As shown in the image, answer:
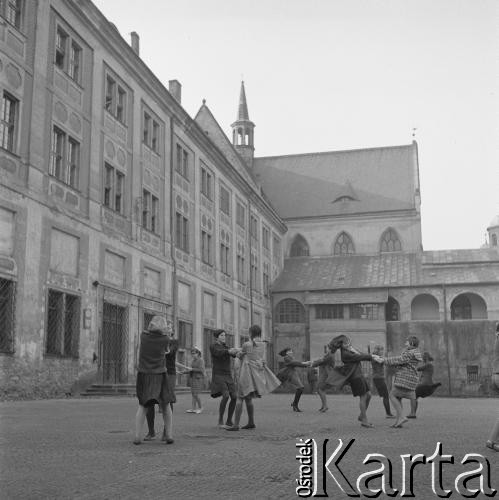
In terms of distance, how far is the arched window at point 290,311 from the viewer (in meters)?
54.5

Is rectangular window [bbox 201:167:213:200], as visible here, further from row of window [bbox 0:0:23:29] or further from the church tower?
the church tower

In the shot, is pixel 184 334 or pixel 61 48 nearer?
pixel 61 48

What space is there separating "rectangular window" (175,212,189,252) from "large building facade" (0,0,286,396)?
61 mm

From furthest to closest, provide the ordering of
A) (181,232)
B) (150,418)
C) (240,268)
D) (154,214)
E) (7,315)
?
1. (240,268)
2. (181,232)
3. (154,214)
4. (7,315)
5. (150,418)

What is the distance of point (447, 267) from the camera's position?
2135 inches

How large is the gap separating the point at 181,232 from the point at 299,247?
2928 cm

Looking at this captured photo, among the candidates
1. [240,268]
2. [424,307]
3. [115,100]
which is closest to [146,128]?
[115,100]

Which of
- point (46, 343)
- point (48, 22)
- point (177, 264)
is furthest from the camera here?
point (177, 264)

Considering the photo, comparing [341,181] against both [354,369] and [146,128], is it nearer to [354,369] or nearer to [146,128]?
[146,128]

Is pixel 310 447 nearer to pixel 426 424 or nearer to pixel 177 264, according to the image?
pixel 426 424

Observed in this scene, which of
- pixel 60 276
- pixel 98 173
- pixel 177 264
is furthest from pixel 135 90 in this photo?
pixel 60 276

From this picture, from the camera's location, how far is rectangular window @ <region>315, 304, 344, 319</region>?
52.1 m

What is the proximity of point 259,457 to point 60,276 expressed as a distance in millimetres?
16038

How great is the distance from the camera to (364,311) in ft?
168
